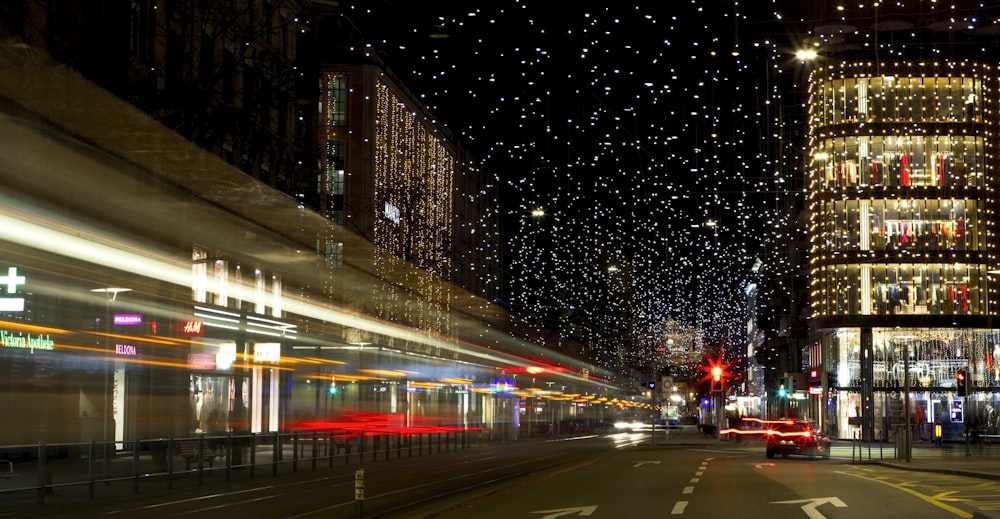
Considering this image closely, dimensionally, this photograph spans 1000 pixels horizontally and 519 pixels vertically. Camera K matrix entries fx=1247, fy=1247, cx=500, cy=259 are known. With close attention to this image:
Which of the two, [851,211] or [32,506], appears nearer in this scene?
[32,506]

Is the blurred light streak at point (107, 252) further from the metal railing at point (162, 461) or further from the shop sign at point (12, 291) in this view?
the metal railing at point (162, 461)

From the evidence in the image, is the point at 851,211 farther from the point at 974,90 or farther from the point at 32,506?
the point at 32,506

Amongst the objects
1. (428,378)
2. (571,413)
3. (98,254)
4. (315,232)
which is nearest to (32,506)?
(98,254)

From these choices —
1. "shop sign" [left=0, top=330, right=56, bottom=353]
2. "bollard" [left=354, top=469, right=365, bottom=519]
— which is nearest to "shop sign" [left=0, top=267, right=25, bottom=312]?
"shop sign" [left=0, top=330, right=56, bottom=353]

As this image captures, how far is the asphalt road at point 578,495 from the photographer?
2014cm

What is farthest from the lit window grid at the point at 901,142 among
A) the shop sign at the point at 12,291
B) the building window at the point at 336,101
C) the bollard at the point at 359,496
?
the bollard at the point at 359,496

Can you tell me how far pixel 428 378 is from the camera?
43500 millimetres

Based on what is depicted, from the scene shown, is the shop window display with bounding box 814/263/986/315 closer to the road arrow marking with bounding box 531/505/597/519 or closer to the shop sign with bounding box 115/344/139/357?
the shop sign with bounding box 115/344/139/357

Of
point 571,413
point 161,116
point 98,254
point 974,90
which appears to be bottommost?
point 571,413

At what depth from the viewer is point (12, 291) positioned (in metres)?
25.9

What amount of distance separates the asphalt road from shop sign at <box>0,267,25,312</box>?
443cm

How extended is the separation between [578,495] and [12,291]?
1242 centimetres

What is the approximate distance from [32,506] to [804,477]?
17.6 metres

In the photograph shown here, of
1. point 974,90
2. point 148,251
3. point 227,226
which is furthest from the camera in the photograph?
point 974,90
